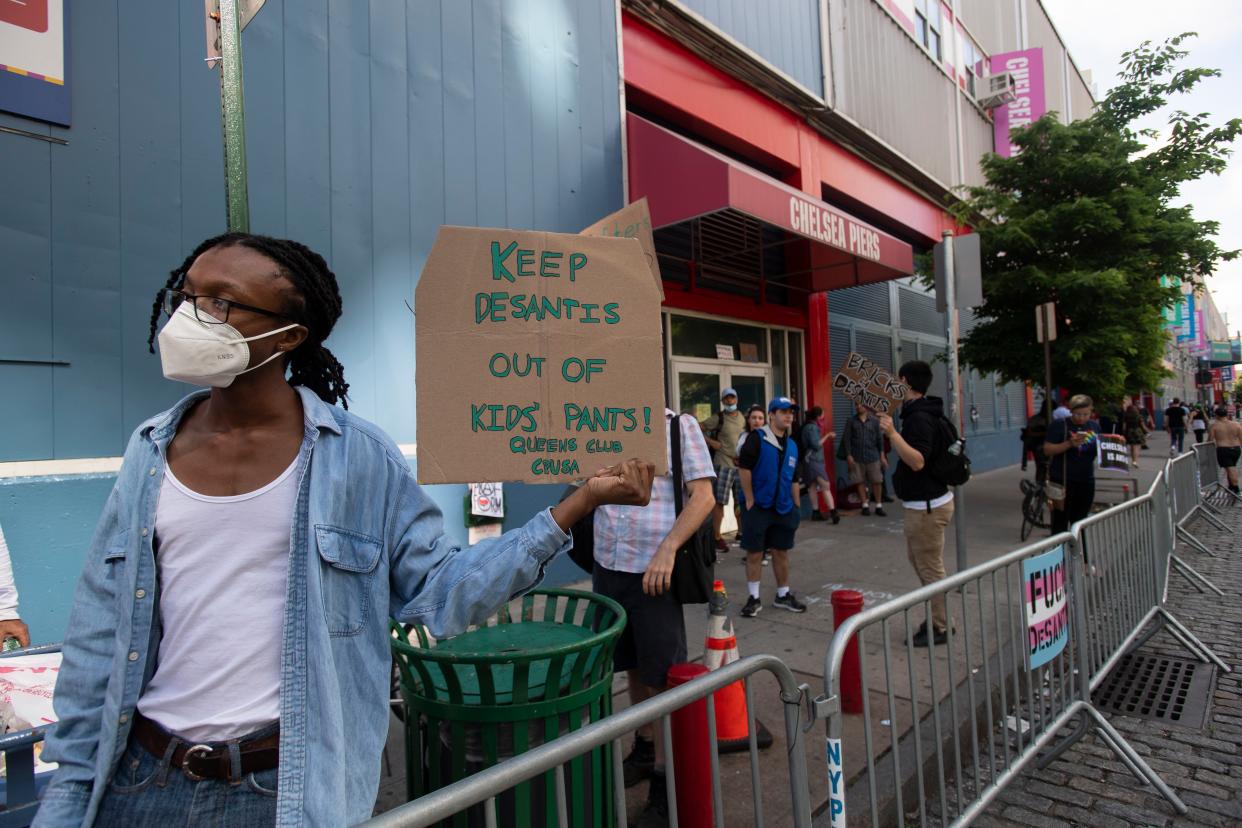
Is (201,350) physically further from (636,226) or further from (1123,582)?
(1123,582)

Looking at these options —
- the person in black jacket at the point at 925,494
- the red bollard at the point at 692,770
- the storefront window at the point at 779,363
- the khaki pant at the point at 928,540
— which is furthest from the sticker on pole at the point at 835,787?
the storefront window at the point at 779,363

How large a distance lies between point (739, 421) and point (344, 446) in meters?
7.68

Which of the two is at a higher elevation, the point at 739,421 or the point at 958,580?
the point at 739,421

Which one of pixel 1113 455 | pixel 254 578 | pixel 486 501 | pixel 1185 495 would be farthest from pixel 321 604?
pixel 1185 495

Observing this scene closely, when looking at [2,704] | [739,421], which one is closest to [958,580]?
[2,704]

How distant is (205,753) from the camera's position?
1380mm

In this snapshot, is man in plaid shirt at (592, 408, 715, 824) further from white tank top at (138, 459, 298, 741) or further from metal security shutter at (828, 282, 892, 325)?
metal security shutter at (828, 282, 892, 325)

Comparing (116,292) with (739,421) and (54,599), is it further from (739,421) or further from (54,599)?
(739,421)

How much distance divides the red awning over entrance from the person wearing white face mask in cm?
594

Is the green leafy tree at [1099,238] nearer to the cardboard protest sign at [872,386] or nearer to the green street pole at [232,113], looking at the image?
the cardboard protest sign at [872,386]

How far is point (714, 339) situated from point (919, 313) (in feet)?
25.3

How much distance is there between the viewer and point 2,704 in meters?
2.06

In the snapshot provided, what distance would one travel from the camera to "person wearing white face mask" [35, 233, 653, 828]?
1.39 meters

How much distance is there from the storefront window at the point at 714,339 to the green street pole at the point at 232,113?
21.7ft
